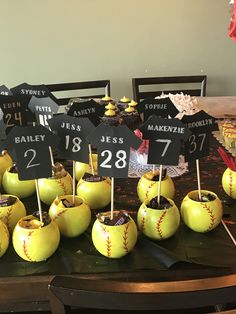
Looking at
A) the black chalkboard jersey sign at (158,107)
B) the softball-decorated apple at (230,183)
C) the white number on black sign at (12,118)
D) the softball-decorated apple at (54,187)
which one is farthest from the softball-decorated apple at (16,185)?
the softball-decorated apple at (230,183)

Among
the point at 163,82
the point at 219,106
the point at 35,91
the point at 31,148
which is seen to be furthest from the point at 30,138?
the point at 163,82

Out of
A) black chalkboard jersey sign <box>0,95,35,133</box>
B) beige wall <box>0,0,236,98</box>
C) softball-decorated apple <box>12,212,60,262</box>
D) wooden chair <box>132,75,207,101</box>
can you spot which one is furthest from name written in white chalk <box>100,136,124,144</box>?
beige wall <box>0,0,236,98</box>

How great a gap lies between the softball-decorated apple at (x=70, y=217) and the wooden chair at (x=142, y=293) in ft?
1.01

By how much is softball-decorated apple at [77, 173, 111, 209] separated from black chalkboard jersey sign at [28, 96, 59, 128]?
24cm

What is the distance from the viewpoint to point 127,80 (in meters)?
2.80

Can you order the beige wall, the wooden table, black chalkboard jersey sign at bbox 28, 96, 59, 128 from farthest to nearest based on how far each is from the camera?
the beige wall → the wooden table → black chalkboard jersey sign at bbox 28, 96, 59, 128

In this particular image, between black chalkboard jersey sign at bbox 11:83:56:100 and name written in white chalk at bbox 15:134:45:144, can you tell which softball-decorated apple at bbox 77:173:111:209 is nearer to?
name written in white chalk at bbox 15:134:45:144

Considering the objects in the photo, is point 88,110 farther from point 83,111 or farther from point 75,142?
point 75,142

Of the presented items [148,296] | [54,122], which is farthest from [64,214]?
[148,296]

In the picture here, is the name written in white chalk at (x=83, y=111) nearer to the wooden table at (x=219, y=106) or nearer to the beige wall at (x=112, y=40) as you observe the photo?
the wooden table at (x=219, y=106)

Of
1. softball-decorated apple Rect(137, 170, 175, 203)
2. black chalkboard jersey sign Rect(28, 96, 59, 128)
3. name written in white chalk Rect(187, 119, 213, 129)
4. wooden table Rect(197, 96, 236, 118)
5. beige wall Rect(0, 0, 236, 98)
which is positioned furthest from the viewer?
beige wall Rect(0, 0, 236, 98)

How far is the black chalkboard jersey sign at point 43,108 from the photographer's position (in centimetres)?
117

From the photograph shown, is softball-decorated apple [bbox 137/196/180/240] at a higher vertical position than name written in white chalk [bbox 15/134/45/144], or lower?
lower

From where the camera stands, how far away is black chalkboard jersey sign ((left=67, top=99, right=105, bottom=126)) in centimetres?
107
